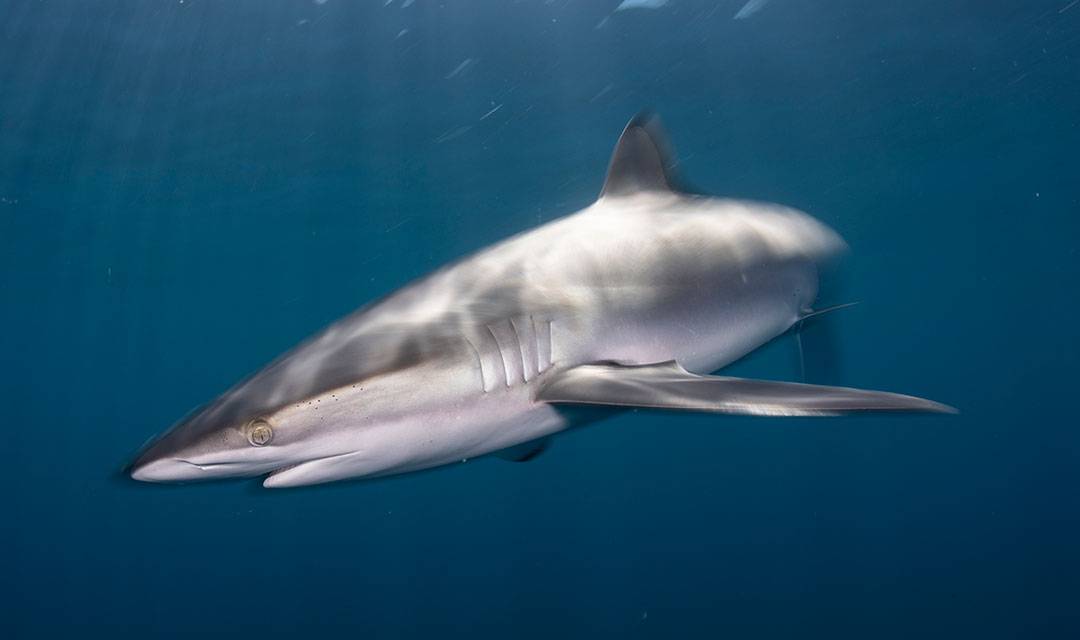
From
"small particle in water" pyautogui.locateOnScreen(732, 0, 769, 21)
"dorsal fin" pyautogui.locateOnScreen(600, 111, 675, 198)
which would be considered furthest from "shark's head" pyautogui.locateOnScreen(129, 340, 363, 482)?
"small particle in water" pyautogui.locateOnScreen(732, 0, 769, 21)

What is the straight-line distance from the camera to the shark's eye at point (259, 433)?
2244 millimetres

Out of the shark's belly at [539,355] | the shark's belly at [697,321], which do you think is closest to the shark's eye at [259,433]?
the shark's belly at [539,355]

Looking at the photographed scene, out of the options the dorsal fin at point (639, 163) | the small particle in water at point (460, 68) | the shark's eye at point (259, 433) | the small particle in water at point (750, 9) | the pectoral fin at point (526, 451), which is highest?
the small particle in water at point (460, 68)

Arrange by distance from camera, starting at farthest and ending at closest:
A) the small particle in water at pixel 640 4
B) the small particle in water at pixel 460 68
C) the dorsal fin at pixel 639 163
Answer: the small particle in water at pixel 460 68
the small particle in water at pixel 640 4
the dorsal fin at pixel 639 163

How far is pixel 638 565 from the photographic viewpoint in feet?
59.1

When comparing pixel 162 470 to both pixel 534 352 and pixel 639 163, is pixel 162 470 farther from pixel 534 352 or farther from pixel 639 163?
pixel 639 163

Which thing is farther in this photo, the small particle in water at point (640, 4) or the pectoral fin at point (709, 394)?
the small particle in water at point (640, 4)

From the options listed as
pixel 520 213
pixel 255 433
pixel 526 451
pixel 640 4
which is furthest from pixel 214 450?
pixel 520 213

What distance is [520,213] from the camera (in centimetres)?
2656

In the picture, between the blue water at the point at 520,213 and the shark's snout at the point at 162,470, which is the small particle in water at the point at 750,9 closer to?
the blue water at the point at 520,213

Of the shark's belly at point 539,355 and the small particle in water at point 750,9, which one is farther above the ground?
the small particle in water at point 750,9

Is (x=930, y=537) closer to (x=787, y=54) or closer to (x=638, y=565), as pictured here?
(x=638, y=565)

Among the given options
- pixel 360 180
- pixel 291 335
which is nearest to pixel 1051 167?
pixel 360 180

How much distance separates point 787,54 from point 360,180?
11.7 m
